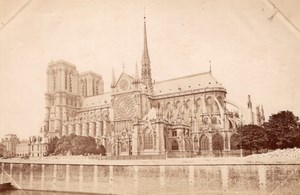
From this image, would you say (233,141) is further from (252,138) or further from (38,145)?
(38,145)

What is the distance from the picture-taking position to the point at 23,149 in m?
9.71

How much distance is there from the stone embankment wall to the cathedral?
1.46 m

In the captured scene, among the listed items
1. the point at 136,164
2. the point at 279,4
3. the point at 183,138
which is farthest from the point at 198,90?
the point at 279,4

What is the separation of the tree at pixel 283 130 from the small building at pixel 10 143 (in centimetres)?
591

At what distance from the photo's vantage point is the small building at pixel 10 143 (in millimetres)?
8248

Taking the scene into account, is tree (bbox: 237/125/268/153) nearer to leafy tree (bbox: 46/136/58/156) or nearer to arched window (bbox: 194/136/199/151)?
arched window (bbox: 194/136/199/151)

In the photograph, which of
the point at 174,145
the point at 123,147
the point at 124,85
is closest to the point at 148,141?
the point at 174,145

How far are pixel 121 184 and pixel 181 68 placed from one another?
303 cm

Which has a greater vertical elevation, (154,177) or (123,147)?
(123,147)

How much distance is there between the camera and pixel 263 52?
595 cm

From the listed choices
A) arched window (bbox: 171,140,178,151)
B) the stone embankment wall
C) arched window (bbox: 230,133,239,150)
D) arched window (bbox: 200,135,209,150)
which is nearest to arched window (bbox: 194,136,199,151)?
arched window (bbox: 200,135,209,150)

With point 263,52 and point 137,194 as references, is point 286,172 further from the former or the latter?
point 137,194

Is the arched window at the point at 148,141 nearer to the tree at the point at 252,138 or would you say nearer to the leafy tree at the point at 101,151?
the leafy tree at the point at 101,151

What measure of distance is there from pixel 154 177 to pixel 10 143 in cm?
407
